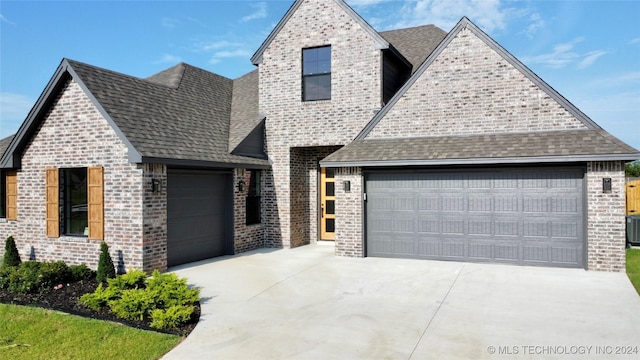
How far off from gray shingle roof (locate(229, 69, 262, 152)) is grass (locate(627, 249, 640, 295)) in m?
10.1

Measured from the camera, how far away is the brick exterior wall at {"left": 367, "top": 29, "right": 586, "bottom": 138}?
11094 millimetres

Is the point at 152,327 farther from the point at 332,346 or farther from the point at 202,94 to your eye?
the point at 202,94

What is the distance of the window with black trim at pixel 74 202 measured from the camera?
10945 millimetres

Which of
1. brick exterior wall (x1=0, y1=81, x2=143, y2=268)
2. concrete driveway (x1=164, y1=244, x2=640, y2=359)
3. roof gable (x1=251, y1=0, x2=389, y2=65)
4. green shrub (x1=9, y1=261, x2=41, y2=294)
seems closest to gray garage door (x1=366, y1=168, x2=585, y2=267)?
concrete driveway (x1=164, y1=244, x2=640, y2=359)

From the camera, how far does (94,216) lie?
10.6 metres

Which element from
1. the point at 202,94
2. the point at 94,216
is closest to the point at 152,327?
the point at 94,216

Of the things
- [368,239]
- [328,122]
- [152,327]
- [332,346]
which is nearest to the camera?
[332,346]

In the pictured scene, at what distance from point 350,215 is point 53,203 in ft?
24.2

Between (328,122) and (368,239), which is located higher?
(328,122)

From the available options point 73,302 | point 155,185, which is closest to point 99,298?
point 73,302

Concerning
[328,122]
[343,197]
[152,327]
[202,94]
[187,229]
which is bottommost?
[152,327]

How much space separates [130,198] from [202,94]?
232 inches

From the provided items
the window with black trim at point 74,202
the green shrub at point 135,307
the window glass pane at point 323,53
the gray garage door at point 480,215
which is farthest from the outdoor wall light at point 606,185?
the window with black trim at point 74,202

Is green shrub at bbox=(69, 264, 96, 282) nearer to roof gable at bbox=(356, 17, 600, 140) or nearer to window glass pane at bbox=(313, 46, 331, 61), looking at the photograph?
Result: roof gable at bbox=(356, 17, 600, 140)
